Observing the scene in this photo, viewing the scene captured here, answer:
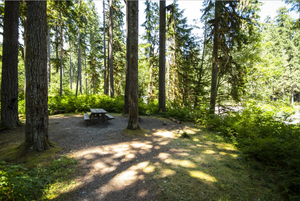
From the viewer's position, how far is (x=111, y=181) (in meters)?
3.07

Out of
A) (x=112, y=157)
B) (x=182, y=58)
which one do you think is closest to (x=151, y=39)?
(x=182, y=58)

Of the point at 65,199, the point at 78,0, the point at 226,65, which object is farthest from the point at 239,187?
the point at 78,0

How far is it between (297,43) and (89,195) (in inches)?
1775

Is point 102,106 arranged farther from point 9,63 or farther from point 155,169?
point 155,169

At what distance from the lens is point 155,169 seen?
11.6 ft

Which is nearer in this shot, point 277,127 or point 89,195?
point 89,195

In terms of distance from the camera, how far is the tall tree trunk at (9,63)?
5.89 m

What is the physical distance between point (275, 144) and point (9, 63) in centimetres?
1020

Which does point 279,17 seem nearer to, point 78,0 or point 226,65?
point 226,65

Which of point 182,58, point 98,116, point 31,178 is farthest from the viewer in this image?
point 182,58

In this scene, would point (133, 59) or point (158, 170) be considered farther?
point (133, 59)

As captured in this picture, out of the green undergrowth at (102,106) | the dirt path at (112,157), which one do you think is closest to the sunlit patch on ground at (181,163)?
the dirt path at (112,157)

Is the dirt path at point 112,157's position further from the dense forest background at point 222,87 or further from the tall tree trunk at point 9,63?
the dense forest background at point 222,87

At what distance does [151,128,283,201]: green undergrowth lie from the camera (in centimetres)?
268
